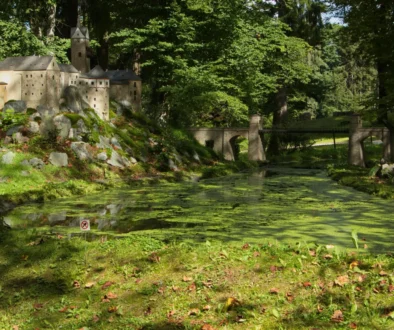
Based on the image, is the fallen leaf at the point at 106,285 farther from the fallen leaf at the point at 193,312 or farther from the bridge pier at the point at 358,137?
the bridge pier at the point at 358,137

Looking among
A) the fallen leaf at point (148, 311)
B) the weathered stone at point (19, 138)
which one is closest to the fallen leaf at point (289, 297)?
the fallen leaf at point (148, 311)

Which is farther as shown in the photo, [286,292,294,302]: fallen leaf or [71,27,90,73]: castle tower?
[71,27,90,73]: castle tower

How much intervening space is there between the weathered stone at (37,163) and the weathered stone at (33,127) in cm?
268

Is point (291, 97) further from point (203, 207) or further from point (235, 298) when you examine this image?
point (235, 298)

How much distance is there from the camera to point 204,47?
39000mm

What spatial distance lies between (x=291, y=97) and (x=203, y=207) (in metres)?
43.0

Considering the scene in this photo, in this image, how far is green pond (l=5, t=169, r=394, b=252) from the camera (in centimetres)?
1207

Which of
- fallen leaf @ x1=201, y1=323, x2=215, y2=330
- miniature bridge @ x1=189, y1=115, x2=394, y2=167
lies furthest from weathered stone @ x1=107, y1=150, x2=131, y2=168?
fallen leaf @ x1=201, y1=323, x2=215, y2=330

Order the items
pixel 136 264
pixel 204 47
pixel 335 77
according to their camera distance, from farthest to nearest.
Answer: pixel 335 77, pixel 204 47, pixel 136 264

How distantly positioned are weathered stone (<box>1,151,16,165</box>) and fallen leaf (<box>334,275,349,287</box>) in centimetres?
1775

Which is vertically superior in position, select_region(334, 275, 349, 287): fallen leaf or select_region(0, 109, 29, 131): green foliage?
select_region(0, 109, 29, 131): green foliage

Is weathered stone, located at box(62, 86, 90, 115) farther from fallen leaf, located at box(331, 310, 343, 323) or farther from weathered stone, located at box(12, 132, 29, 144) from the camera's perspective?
fallen leaf, located at box(331, 310, 343, 323)

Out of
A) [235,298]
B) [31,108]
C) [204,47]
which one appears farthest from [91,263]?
[204,47]

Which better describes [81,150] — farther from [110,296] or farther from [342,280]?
[342,280]
